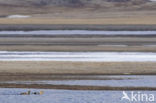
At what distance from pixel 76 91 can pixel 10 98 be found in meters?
2.88

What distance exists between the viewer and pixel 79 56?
34.8m

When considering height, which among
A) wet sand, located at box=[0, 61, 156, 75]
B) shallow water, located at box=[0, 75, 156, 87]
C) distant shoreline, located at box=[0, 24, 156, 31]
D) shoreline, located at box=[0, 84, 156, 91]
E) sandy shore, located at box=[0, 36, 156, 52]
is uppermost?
shoreline, located at box=[0, 84, 156, 91]

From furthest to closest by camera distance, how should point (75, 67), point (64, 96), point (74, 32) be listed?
point (74, 32)
point (75, 67)
point (64, 96)

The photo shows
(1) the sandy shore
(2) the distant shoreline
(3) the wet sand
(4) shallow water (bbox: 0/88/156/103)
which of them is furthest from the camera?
(2) the distant shoreline

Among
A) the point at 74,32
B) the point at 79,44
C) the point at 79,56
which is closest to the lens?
the point at 79,56

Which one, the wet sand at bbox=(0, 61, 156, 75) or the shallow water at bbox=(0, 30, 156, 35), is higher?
the wet sand at bbox=(0, 61, 156, 75)

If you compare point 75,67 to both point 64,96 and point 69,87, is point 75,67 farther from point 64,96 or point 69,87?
point 64,96

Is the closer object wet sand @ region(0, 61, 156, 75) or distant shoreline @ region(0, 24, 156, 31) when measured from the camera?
wet sand @ region(0, 61, 156, 75)

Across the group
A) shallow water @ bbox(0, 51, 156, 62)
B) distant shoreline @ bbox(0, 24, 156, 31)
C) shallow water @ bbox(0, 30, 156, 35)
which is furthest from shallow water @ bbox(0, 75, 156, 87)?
distant shoreline @ bbox(0, 24, 156, 31)

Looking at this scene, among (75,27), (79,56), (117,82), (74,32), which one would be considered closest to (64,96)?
(117,82)

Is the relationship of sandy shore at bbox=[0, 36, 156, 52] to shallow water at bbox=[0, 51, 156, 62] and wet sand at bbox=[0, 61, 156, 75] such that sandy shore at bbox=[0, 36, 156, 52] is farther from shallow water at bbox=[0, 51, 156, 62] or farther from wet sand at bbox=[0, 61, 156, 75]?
wet sand at bbox=[0, 61, 156, 75]

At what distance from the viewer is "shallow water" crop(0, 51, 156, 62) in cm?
3284

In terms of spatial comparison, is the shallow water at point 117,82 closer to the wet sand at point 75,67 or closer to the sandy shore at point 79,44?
the wet sand at point 75,67

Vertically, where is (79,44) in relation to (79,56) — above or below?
below
